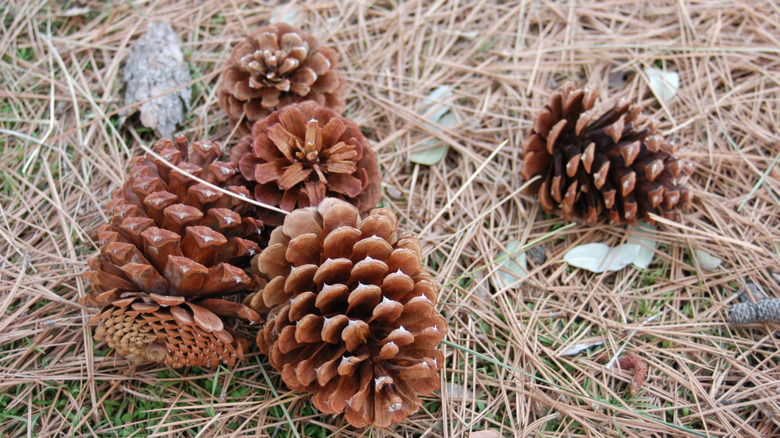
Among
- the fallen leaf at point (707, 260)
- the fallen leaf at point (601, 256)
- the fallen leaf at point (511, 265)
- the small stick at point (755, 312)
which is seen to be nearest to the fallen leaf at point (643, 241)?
the fallen leaf at point (601, 256)

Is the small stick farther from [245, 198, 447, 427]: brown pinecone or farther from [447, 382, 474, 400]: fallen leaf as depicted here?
[245, 198, 447, 427]: brown pinecone

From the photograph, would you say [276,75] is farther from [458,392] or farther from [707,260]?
A: [707,260]

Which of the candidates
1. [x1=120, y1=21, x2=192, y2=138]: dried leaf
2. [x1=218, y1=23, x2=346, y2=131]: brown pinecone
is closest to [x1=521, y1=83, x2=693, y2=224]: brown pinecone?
[x1=218, y1=23, x2=346, y2=131]: brown pinecone

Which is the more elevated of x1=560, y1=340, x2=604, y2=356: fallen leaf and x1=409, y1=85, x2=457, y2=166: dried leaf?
x1=409, y1=85, x2=457, y2=166: dried leaf

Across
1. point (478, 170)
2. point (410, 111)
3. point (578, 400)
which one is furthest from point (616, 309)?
point (410, 111)

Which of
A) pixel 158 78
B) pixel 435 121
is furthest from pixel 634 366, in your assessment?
pixel 158 78

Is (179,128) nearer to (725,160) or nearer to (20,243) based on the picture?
(20,243)
